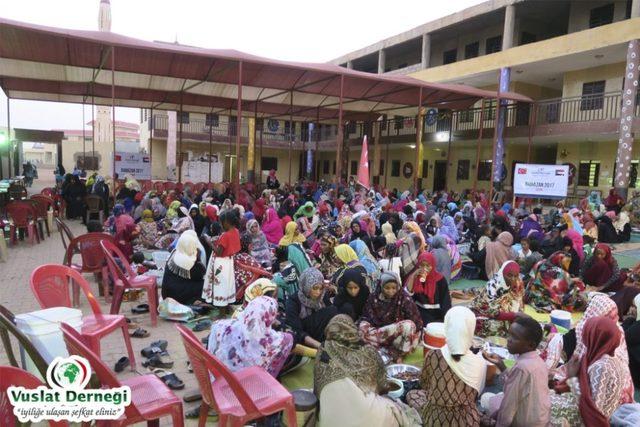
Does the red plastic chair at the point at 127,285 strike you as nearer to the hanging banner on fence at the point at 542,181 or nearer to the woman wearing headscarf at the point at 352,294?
the woman wearing headscarf at the point at 352,294

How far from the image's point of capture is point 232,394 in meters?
2.49

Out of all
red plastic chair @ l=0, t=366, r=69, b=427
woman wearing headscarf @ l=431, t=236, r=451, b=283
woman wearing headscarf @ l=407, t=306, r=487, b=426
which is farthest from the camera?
woman wearing headscarf @ l=431, t=236, r=451, b=283

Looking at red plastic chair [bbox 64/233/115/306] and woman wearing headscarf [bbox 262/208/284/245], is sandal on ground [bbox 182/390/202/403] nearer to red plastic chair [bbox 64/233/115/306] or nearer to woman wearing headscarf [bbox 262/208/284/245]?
red plastic chair [bbox 64/233/115/306]

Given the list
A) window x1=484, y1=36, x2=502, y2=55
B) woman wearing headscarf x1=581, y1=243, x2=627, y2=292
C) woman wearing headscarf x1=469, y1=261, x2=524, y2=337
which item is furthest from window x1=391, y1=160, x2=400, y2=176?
woman wearing headscarf x1=469, y1=261, x2=524, y2=337

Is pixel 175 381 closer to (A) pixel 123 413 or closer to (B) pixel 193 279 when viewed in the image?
(A) pixel 123 413

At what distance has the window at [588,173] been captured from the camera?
1531cm

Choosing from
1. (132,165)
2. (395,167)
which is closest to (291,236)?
(132,165)

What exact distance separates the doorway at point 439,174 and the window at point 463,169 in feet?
3.19

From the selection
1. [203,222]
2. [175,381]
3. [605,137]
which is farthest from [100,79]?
[605,137]

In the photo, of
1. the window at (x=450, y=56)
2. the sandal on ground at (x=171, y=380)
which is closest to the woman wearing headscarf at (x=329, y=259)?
the sandal on ground at (x=171, y=380)

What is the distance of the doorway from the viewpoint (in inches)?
834

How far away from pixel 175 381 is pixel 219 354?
75 centimetres

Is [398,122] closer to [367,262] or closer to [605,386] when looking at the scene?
[367,262]

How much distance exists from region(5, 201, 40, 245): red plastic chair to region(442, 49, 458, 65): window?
18.8 metres
